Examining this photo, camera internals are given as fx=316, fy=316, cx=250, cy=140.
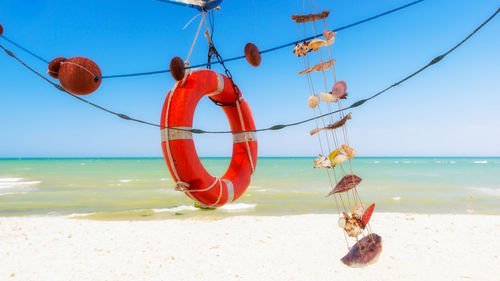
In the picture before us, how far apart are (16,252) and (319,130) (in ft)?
15.5

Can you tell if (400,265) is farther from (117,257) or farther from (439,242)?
(117,257)

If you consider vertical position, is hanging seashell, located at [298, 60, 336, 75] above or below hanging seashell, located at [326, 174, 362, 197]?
above

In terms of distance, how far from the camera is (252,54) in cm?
222

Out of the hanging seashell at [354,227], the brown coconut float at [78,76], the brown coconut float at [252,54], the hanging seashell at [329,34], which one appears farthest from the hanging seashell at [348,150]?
the brown coconut float at [78,76]

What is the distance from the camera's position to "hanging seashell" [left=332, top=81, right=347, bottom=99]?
1757 millimetres

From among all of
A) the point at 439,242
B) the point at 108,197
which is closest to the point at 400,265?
the point at 439,242

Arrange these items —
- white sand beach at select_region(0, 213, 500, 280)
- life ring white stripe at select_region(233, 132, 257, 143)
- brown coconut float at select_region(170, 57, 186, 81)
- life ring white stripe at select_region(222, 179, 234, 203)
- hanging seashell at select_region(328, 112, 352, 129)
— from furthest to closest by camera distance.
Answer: white sand beach at select_region(0, 213, 500, 280) → life ring white stripe at select_region(233, 132, 257, 143) → life ring white stripe at select_region(222, 179, 234, 203) → brown coconut float at select_region(170, 57, 186, 81) → hanging seashell at select_region(328, 112, 352, 129)

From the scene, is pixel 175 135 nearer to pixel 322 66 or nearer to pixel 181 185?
pixel 181 185

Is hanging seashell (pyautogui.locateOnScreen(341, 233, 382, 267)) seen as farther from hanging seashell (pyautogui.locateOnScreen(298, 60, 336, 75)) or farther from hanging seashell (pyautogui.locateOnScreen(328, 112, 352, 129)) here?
hanging seashell (pyautogui.locateOnScreen(298, 60, 336, 75))

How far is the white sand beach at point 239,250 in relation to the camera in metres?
3.71

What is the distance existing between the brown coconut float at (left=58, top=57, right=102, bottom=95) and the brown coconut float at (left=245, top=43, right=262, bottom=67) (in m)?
1.03

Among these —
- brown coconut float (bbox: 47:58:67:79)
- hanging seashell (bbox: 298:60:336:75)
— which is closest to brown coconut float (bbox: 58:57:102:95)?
brown coconut float (bbox: 47:58:67:79)

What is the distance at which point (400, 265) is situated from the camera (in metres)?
3.90

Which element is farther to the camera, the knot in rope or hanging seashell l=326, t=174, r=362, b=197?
the knot in rope
